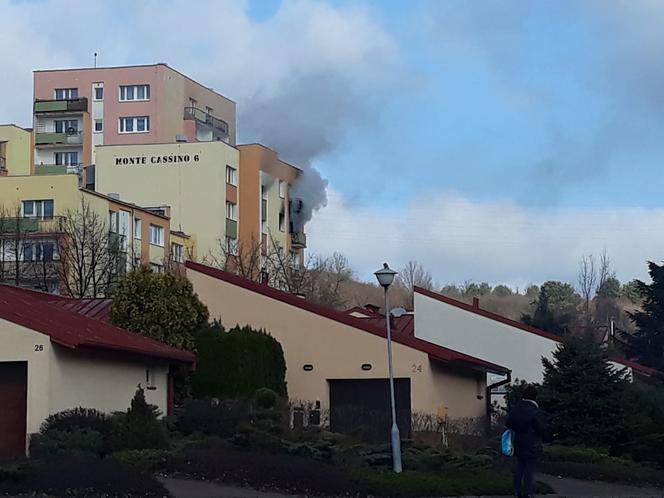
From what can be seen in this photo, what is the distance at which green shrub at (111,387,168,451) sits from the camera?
2234 cm

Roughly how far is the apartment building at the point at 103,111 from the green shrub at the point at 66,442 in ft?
210

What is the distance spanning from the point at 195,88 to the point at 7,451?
70678 mm

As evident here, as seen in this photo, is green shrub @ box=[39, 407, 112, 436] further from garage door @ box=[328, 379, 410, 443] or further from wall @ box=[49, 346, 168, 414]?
garage door @ box=[328, 379, 410, 443]

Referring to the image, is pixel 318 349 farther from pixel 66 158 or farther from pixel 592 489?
pixel 66 158

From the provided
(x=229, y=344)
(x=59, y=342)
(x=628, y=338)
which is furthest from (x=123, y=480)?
(x=628, y=338)

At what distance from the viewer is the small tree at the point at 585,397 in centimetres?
2955

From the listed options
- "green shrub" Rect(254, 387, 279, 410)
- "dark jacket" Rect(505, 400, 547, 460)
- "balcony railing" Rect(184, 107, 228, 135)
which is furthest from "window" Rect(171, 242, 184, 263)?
"dark jacket" Rect(505, 400, 547, 460)

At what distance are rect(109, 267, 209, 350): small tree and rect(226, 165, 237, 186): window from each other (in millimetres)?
48286

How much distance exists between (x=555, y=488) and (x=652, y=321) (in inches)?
1359

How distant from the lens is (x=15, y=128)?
8719 cm

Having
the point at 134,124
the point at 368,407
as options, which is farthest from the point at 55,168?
the point at 368,407

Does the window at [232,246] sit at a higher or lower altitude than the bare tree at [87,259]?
higher

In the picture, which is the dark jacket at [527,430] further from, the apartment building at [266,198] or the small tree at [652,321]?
the apartment building at [266,198]

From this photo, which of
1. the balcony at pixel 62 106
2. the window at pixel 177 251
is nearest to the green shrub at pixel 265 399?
the window at pixel 177 251
